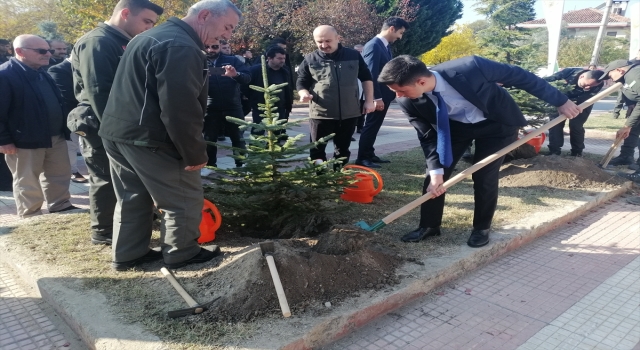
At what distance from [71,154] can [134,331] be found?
14.1 ft

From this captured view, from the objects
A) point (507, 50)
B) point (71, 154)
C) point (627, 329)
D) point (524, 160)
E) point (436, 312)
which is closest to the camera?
point (627, 329)

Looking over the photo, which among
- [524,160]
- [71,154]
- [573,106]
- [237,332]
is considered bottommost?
[524,160]

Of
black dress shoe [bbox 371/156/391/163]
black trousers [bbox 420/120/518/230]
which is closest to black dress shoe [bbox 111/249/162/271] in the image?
black trousers [bbox 420/120/518/230]

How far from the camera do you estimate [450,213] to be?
4.79m

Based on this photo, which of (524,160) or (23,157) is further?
(524,160)

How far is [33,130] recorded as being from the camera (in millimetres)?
4598

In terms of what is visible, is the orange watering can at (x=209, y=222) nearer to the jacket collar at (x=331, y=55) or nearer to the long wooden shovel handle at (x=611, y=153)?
the jacket collar at (x=331, y=55)

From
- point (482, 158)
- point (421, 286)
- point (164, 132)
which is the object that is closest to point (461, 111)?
point (482, 158)

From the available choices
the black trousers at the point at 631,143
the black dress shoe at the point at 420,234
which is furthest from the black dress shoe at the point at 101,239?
the black trousers at the point at 631,143

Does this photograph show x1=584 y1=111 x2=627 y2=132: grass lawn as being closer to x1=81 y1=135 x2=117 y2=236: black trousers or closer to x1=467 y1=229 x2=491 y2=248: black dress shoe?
x1=467 y1=229 x2=491 y2=248: black dress shoe

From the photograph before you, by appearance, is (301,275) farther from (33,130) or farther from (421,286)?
(33,130)

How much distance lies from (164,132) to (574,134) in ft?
22.4

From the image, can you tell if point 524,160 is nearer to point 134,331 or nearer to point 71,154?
point 134,331


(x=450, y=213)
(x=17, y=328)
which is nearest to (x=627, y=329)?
(x=450, y=213)
